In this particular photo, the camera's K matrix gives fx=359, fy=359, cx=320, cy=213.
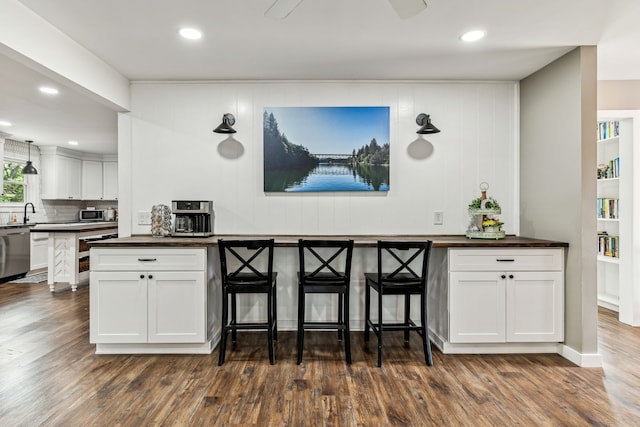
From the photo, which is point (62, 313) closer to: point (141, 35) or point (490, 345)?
point (141, 35)

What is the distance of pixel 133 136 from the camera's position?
3.47m

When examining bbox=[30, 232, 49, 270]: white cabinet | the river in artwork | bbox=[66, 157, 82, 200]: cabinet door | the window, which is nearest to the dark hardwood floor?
the river in artwork

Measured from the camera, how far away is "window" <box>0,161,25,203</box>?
6.39m

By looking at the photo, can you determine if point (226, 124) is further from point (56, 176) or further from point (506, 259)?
point (56, 176)

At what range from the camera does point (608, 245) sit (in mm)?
4117

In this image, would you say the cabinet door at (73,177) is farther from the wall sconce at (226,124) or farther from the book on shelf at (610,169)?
the book on shelf at (610,169)

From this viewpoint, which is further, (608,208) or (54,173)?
(54,173)

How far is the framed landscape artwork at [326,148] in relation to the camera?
3.43 meters

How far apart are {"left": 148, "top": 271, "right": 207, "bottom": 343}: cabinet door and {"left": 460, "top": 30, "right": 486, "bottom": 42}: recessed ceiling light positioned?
105 inches

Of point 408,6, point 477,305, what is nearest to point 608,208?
point 477,305

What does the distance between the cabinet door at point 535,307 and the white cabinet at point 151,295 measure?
8.12 feet

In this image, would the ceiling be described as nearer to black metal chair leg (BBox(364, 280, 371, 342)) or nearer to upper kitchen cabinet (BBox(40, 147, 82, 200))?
black metal chair leg (BBox(364, 280, 371, 342))

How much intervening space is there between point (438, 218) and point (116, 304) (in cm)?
291

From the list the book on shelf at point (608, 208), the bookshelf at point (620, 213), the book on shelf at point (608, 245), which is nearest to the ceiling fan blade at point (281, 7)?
the bookshelf at point (620, 213)
